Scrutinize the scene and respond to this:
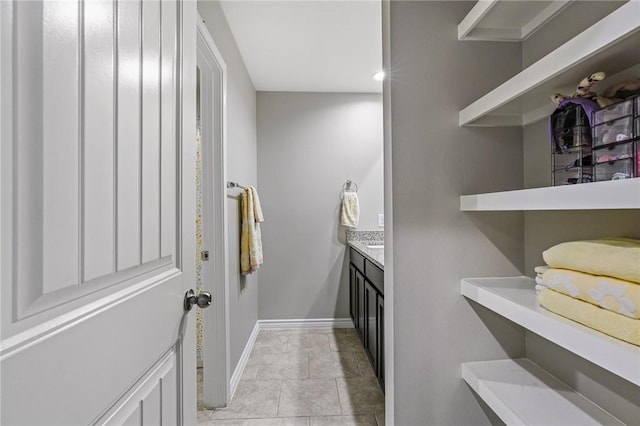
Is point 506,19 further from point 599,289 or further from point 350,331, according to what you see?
point 350,331

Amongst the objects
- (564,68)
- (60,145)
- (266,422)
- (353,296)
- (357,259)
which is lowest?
(266,422)

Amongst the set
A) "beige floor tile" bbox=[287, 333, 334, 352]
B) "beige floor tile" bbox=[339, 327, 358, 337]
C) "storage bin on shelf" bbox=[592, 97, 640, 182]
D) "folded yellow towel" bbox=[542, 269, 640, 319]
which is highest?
"storage bin on shelf" bbox=[592, 97, 640, 182]

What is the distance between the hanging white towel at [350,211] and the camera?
10.4 feet

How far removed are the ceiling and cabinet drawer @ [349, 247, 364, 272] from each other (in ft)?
5.32

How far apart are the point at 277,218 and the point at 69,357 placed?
281 cm

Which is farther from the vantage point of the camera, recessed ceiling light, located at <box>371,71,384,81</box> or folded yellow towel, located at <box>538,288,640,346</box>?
recessed ceiling light, located at <box>371,71,384,81</box>

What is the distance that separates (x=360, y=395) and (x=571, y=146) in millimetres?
1829

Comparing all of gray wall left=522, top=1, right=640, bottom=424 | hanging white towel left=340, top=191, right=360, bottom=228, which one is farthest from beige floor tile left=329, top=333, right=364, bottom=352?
gray wall left=522, top=1, right=640, bottom=424

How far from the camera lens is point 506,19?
1.09 meters

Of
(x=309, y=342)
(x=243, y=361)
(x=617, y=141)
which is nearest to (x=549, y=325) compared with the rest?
(x=617, y=141)

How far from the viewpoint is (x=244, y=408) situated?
190cm

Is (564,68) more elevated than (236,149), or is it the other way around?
(236,149)

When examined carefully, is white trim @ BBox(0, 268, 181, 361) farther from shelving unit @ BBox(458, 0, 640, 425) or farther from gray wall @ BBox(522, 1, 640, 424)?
gray wall @ BBox(522, 1, 640, 424)

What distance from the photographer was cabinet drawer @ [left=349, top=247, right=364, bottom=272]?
2.56m
